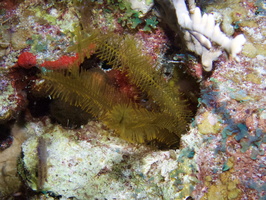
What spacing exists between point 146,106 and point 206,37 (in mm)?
982

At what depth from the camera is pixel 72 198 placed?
222 centimetres

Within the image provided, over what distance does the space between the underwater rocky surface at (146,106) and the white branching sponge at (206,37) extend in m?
0.13

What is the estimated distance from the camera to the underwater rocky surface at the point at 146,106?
5.54 feet

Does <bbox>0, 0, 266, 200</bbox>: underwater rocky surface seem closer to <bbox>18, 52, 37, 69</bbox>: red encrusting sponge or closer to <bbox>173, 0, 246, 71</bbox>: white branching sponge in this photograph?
<bbox>18, 52, 37, 69</bbox>: red encrusting sponge

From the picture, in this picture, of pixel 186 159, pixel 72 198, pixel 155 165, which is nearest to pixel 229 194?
pixel 186 159

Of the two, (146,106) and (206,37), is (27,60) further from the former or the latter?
(206,37)

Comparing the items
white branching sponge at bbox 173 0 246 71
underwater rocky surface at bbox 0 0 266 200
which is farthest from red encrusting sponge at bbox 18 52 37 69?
white branching sponge at bbox 173 0 246 71

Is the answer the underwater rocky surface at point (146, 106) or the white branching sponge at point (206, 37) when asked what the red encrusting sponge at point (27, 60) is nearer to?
the underwater rocky surface at point (146, 106)

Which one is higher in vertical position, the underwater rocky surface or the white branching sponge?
the white branching sponge

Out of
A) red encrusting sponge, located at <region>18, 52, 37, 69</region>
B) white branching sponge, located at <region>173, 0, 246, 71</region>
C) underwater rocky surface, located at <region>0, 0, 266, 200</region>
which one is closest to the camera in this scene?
underwater rocky surface, located at <region>0, 0, 266, 200</region>

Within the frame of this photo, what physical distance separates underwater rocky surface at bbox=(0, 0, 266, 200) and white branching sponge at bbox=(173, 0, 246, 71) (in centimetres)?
13

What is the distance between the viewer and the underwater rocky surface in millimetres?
1688

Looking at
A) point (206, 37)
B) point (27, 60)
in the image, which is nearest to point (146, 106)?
point (206, 37)

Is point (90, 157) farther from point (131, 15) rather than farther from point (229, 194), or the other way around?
point (131, 15)
